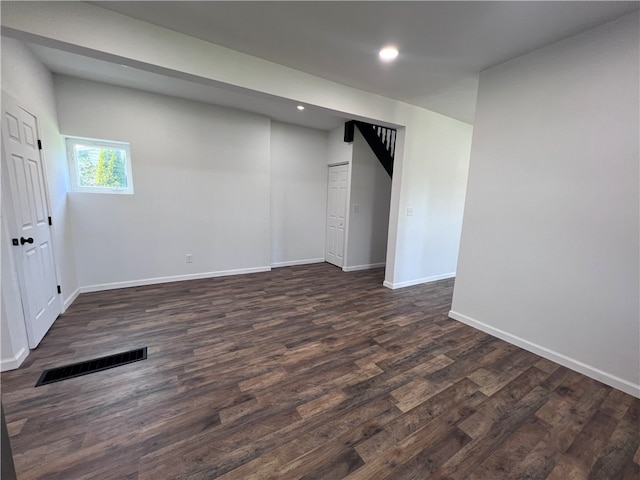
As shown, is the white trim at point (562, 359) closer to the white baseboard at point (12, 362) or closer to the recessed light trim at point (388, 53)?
the recessed light trim at point (388, 53)

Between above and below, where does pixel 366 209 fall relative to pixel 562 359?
above

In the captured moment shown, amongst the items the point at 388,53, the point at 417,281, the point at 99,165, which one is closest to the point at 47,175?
the point at 99,165

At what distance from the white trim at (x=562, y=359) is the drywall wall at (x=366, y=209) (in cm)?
232

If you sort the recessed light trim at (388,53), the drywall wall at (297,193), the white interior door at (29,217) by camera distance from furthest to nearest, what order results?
the drywall wall at (297,193), the recessed light trim at (388,53), the white interior door at (29,217)

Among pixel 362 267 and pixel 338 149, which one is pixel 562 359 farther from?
pixel 338 149

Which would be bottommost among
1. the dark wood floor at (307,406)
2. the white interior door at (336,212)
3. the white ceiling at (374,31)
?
the dark wood floor at (307,406)

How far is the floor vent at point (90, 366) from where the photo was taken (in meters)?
1.93

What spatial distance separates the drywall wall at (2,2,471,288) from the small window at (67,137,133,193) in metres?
1.90

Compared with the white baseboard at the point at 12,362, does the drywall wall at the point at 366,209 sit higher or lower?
higher

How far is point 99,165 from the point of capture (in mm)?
3457

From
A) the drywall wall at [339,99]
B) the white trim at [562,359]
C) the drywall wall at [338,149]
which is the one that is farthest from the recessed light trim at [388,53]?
the white trim at [562,359]

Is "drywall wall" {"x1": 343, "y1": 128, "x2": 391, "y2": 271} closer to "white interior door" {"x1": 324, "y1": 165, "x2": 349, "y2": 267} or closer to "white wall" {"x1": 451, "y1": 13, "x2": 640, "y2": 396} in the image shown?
"white interior door" {"x1": 324, "y1": 165, "x2": 349, "y2": 267}

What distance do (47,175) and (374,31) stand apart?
3.47 metres

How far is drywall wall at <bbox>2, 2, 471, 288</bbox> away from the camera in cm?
180
